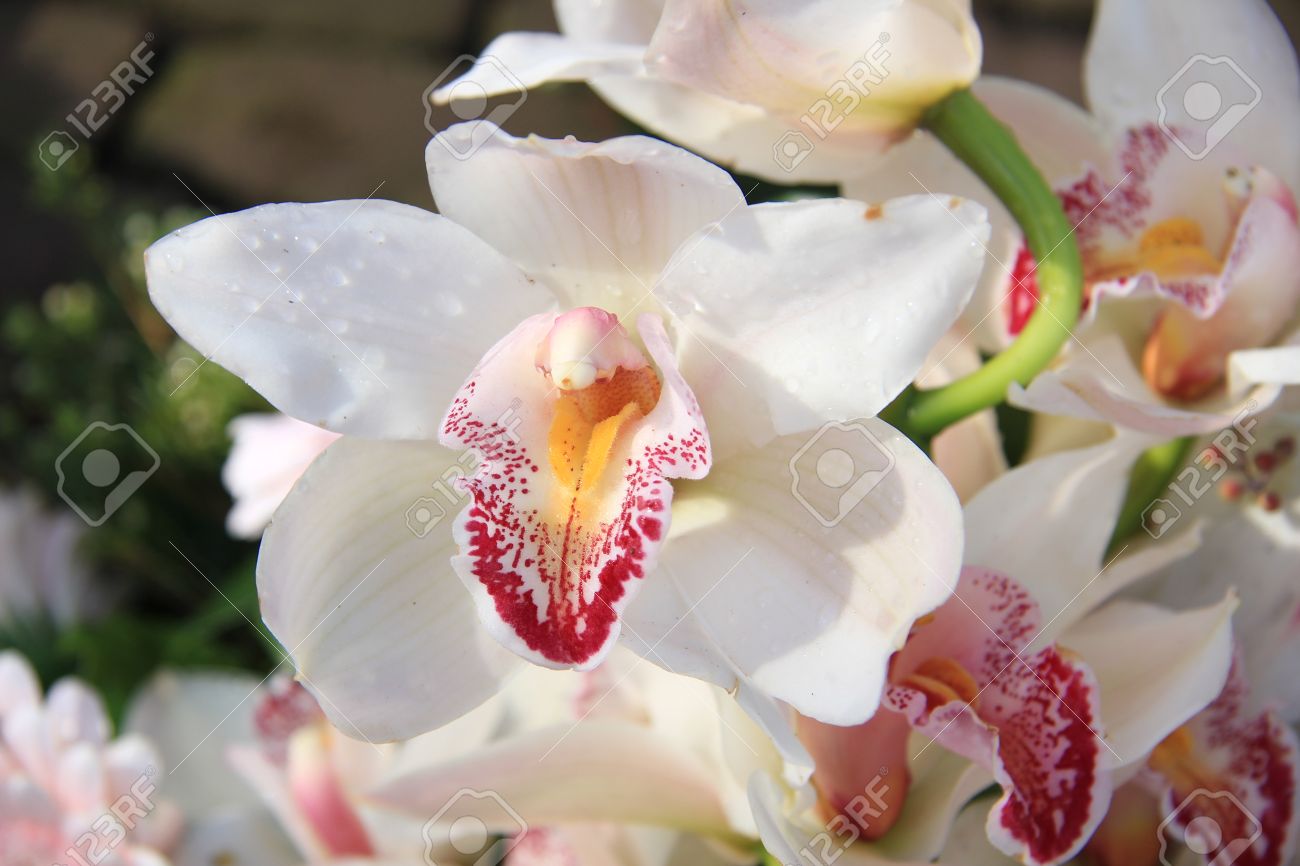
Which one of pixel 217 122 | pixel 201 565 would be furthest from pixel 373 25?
pixel 201 565

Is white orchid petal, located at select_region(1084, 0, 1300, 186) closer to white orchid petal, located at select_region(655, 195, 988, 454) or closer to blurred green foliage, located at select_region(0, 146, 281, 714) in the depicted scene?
white orchid petal, located at select_region(655, 195, 988, 454)

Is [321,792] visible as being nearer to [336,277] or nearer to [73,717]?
[73,717]

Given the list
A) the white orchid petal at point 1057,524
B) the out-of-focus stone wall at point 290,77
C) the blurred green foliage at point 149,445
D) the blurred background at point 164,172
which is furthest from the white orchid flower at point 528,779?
the out-of-focus stone wall at point 290,77

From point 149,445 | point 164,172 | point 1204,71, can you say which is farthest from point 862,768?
point 164,172

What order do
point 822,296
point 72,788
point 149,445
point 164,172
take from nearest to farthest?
point 822,296 → point 72,788 → point 149,445 → point 164,172

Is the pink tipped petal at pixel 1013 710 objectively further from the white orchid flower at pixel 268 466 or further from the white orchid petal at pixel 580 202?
the white orchid flower at pixel 268 466
